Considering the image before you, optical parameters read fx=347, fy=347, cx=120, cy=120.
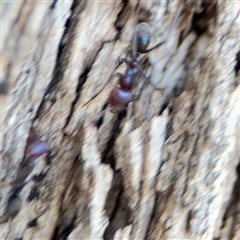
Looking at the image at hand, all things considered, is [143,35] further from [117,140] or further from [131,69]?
[117,140]

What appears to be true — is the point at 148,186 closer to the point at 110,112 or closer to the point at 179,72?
the point at 110,112

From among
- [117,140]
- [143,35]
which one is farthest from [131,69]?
[117,140]

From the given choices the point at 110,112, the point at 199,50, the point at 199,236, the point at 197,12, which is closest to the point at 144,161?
the point at 110,112

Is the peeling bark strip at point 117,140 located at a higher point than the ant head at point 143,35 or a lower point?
lower

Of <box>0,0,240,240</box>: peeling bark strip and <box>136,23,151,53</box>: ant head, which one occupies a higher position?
<box>136,23,151,53</box>: ant head

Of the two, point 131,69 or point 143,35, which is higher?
point 143,35
